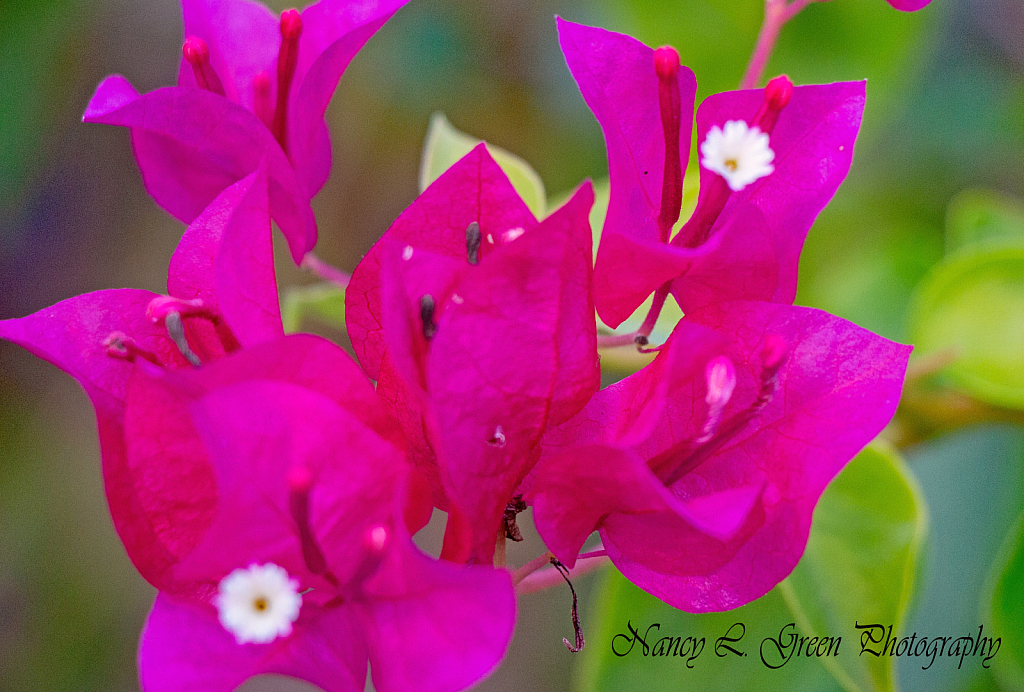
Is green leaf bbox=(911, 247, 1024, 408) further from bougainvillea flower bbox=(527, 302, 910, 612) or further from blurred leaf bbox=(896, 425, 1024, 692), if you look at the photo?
bougainvillea flower bbox=(527, 302, 910, 612)

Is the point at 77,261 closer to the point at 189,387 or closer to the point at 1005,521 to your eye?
the point at 189,387

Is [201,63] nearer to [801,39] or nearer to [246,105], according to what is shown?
[246,105]

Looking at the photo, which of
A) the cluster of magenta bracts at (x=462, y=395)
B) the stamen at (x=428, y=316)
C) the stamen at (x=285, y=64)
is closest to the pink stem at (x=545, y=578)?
the cluster of magenta bracts at (x=462, y=395)

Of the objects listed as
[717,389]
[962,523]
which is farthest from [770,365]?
[962,523]

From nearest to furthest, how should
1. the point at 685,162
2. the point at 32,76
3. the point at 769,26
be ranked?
the point at 685,162 → the point at 769,26 → the point at 32,76

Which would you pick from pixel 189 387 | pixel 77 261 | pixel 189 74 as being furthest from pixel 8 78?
pixel 189 387

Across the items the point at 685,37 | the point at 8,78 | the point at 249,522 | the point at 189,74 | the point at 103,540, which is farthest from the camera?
the point at 103,540
